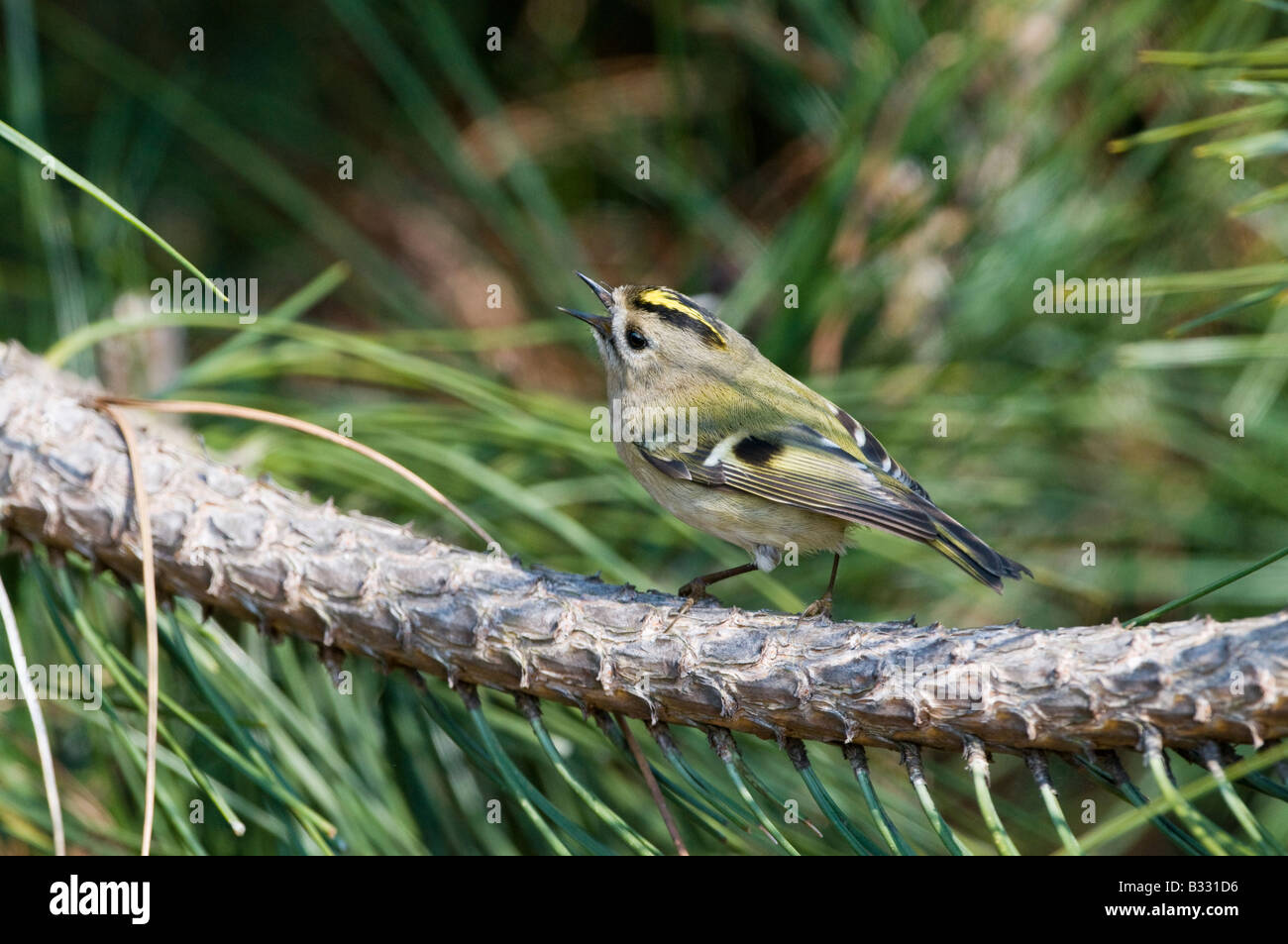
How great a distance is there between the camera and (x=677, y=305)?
176 centimetres

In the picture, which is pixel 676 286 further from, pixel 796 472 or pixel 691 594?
pixel 691 594

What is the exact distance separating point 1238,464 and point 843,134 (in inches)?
31.0

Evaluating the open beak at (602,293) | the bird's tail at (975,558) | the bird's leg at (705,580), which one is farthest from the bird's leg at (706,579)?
the open beak at (602,293)

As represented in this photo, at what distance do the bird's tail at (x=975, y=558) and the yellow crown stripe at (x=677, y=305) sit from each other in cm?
52

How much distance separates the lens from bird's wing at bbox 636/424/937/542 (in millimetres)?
A: 1495

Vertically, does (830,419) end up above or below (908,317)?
below

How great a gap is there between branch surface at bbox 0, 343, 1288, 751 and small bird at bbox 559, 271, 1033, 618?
0.37 meters

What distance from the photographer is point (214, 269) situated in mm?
2266

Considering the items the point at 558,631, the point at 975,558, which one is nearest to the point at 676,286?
the point at 975,558

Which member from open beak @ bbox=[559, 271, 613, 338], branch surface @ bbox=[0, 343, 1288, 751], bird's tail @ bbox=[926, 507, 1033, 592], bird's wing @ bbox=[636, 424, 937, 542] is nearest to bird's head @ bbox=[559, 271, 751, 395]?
open beak @ bbox=[559, 271, 613, 338]

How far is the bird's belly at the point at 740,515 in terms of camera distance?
1.58 m

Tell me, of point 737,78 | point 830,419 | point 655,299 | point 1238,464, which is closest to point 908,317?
point 830,419

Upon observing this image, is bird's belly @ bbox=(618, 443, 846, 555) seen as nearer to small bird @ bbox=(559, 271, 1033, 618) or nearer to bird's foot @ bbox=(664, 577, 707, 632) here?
small bird @ bbox=(559, 271, 1033, 618)
